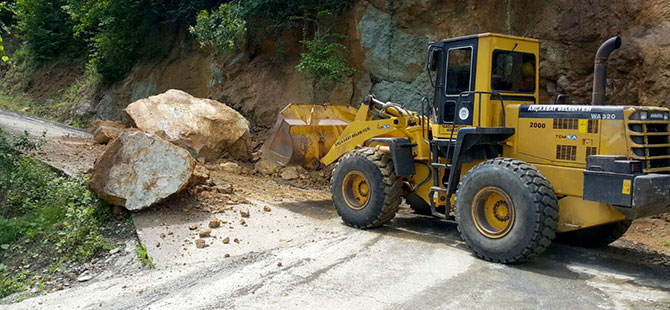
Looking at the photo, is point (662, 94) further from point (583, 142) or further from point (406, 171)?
point (406, 171)

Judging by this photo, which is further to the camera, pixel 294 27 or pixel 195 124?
pixel 294 27

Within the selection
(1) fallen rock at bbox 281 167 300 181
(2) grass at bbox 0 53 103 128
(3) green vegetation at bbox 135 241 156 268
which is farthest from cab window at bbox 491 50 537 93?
A: (2) grass at bbox 0 53 103 128

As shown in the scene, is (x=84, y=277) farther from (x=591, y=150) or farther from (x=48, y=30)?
(x=48, y=30)

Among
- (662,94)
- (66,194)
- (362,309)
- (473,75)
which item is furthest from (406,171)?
(66,194)

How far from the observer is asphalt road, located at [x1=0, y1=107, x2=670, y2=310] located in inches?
211

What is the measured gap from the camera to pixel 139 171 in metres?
8.59

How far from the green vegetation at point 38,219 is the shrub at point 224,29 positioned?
19.8 ft

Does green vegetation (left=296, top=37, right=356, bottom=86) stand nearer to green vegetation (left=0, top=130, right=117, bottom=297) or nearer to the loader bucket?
the loader bucket

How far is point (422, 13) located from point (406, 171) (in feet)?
21.2

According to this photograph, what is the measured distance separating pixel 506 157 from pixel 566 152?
2.66 feet

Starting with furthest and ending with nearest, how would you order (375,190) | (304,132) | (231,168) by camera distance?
(231,168)
(304,132)
(375,190)

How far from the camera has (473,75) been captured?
702cm

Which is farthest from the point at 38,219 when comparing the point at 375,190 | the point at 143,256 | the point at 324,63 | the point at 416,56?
the point at 416,56

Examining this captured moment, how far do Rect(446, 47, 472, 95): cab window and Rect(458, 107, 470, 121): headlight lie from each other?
0.24 m
